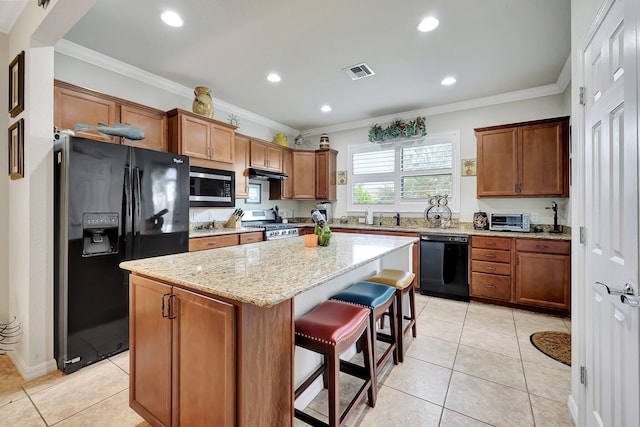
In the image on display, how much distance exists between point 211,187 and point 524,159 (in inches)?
162

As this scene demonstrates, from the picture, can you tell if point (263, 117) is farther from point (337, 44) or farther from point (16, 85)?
point (16, 85)

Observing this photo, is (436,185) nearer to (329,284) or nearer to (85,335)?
(329,284)

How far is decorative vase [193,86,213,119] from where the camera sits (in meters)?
3.52

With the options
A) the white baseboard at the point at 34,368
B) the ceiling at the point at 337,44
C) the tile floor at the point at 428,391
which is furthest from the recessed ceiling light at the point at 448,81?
the white baseboard at the point at 34,368

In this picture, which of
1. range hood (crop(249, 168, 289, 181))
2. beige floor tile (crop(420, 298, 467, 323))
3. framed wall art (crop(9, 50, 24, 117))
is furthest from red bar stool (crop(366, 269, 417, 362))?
framed wall art (crop(9, 50, 24, 117))

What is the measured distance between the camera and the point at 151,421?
55.4 inches

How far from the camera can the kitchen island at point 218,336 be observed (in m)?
1.03

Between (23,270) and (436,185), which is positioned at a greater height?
(436,185)

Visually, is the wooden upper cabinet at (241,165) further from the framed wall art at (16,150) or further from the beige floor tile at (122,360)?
the beige floor tile at (122,360)

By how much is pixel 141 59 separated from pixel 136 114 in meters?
0.58

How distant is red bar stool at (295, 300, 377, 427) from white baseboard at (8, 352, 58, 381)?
2014mm

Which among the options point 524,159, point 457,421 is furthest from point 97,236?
point 524,159

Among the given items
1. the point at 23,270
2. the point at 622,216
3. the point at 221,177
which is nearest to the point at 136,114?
the point at 221,177

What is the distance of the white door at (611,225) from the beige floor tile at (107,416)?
2316 millimetres
